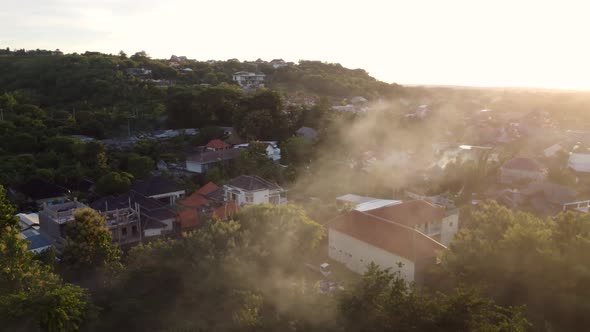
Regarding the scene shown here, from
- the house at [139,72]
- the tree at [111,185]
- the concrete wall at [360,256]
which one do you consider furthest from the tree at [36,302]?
the house at [139,72]

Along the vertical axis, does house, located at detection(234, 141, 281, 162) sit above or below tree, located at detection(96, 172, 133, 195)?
above

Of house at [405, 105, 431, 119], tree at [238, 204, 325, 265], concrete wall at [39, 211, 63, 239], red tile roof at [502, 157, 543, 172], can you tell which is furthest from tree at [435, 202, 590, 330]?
house at [405, 105, 431, 119]

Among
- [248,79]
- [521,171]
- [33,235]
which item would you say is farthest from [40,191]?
[248,79]

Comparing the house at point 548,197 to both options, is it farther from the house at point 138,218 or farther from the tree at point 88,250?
the tree at point 88,250

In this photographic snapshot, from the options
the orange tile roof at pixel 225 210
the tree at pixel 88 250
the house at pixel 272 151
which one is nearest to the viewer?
the tree at pixel 88 250

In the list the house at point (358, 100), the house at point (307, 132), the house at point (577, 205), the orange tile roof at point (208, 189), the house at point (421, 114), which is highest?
the house at point (358, 100)

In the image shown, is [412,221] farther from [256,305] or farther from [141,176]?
[141,176]

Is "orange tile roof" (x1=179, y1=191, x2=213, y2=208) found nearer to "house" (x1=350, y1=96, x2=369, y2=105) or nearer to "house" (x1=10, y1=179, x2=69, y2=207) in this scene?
"house" (x1=10, y1=179, x2=69, y2=207)
